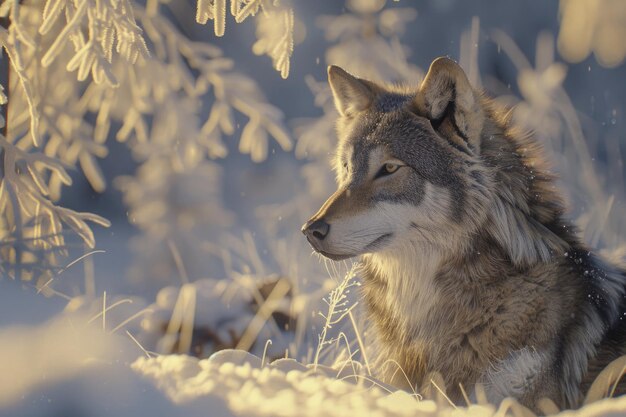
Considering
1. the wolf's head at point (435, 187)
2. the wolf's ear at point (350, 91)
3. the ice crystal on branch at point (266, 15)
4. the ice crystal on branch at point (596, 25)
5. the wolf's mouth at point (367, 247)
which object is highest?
the ice crystal on branch at point (596, 25)

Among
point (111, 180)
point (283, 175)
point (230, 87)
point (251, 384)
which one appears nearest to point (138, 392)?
point (251, 384)

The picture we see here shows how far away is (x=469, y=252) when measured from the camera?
3627 mm

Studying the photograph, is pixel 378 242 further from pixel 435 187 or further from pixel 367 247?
pixel 435 187

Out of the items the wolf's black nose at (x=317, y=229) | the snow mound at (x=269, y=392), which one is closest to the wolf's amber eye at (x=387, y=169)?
the wolf's black nose at (x=317, y=229)

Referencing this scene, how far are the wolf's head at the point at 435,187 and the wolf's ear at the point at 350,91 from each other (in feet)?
1.44

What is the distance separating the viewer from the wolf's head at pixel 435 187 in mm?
3561

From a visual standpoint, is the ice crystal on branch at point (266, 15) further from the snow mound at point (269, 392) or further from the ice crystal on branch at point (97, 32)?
the snow mound at point (269, 392)

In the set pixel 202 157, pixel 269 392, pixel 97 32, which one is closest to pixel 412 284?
pixel 269 392

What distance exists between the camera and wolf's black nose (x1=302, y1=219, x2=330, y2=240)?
11.6 ft

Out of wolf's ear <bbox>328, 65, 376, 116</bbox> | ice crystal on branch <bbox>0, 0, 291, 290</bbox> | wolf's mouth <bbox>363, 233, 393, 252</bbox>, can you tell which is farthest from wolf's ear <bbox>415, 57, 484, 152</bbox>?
ice crystal on branch <bbox>0, 0, 291, 290</bbox>

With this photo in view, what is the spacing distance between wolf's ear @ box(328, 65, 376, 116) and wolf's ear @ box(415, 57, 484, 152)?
0.47 metres

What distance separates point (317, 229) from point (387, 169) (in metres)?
0.52

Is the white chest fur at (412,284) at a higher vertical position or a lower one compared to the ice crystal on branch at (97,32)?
lower

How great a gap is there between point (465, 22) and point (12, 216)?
10329mm
